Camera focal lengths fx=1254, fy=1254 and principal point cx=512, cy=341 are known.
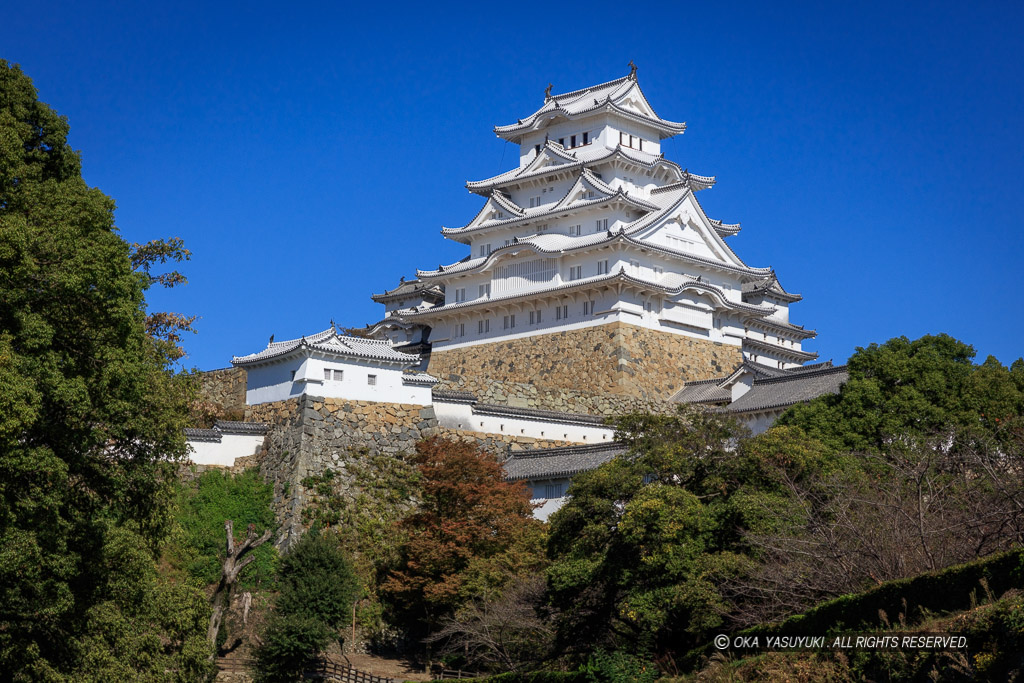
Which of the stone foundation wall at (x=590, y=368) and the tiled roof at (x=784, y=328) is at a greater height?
the tiled roof at (x=784, y=328)

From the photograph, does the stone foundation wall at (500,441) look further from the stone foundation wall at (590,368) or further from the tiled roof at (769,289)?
the tiled roof at (769,289)

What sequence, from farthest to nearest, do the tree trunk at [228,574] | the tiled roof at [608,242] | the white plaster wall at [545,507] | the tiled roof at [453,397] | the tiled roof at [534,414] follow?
the tiled roof at [608,242] → the tiled roof at [534,414] → the tiled roof at [453,397] → the white plaster wall at [545,507] → the tree trunk at [228,574]

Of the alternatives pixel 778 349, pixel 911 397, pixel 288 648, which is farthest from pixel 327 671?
pixel 778 349

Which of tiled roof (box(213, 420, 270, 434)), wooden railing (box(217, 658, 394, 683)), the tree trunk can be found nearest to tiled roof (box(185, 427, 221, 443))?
tiled roof (box(213, 420, 270, 434))

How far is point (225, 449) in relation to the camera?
34562 mm

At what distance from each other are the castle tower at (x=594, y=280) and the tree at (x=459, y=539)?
32.5 ft

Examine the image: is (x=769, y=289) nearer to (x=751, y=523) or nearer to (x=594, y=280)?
(x=594, y=280)

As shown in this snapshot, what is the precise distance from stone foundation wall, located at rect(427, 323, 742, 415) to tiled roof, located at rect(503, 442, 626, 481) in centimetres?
522

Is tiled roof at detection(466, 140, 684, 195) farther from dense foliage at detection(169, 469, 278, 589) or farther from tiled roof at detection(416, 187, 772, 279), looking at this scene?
dense foliage at detection(169, 469, 278, 589)

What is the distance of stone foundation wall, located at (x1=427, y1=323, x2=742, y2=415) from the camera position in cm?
4172

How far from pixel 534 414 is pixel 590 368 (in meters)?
7.11

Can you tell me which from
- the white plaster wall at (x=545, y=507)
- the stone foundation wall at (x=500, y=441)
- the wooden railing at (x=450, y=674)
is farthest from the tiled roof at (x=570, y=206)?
the wooden railing at (x=450, y=674)

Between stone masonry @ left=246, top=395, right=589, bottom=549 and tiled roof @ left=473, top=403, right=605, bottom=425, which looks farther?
tiled roof @ left=473, top=403, right=605, bottom=425

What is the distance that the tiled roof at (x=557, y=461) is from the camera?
33031mm
